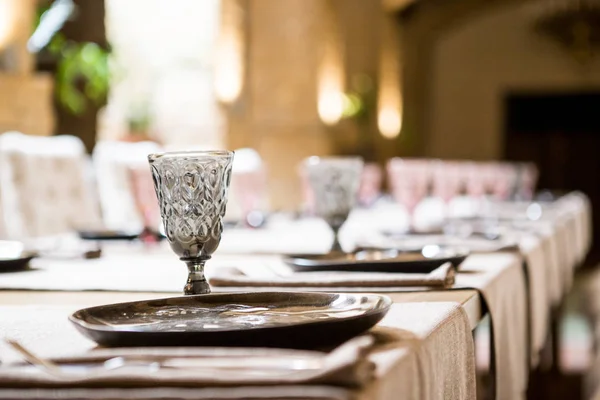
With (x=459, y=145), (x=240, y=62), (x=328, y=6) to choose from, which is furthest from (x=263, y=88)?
(x=459, y=145)

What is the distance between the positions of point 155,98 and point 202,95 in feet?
1.88

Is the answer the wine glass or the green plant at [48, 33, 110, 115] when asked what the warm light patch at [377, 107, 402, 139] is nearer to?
the green plant at [48, 33, 110, 115]

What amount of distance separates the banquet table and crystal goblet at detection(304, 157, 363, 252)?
0.44 feet

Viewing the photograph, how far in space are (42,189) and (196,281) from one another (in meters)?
2.42

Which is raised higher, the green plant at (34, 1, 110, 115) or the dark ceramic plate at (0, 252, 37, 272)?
the green plant at (34, 1, 110, 115)

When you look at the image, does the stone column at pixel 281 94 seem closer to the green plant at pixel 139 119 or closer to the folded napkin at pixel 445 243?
the green plant at pixel 139 119

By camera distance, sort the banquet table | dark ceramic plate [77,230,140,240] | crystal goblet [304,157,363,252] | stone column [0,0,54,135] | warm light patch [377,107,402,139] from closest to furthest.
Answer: the banquet table → crystal goblet [304,157,363,252] → dark ceramic plate [77,230,140,240] → stone column [0,0,54,135] → warm light patch [377,107,402,139]

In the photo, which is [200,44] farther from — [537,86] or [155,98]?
[537,86]

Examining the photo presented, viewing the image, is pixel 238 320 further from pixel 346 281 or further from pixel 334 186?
pixel 334 186

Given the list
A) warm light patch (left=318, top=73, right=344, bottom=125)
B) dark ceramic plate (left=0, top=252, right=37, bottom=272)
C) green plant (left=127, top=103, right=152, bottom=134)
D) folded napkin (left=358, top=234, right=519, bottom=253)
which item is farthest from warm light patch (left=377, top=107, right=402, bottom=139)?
dark ceramic plate (left=0, top=252, right=37, bottom=272)

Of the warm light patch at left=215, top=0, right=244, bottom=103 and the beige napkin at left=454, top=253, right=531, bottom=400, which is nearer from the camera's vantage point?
the beige napkin at left=454, top=253, right=531, bottom=400

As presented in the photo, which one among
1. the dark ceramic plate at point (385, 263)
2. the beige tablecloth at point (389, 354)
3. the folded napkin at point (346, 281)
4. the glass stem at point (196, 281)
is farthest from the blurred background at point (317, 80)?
the beige tablecloth at point (389, 354)

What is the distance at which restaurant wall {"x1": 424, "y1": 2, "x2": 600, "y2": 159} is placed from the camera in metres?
13.4

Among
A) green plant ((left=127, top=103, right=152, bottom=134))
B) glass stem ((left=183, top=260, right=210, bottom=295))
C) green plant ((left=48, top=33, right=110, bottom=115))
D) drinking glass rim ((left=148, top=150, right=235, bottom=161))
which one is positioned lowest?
glass stem ((left=183, top=260, right=210, bottom=295))
